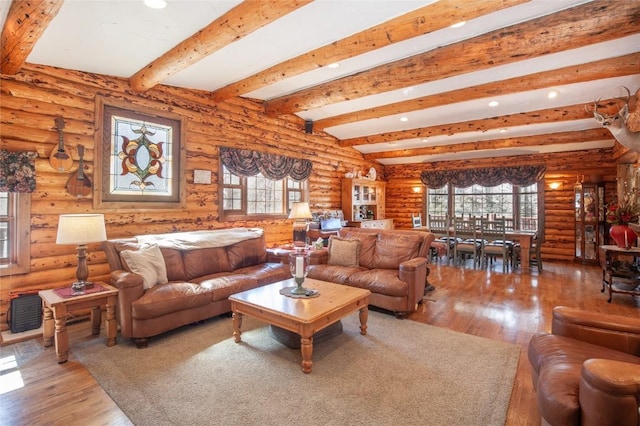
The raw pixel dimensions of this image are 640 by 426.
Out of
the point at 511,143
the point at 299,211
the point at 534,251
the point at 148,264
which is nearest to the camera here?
the point at 148,264

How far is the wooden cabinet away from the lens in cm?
761

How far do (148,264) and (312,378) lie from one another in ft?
6.69

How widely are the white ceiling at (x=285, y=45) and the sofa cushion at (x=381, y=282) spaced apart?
2.54 metres

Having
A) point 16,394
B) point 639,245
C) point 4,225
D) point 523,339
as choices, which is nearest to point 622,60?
point 639,245

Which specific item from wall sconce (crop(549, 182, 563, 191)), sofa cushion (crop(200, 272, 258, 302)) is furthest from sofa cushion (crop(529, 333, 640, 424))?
wall sconce (crop(549, 182, 563, 191))

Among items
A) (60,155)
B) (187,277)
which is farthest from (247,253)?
(60,155)

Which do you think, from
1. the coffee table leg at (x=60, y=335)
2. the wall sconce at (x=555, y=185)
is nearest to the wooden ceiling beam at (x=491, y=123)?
the wall sconce at (x=555, y=185)

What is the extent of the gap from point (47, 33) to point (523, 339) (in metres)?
5.20

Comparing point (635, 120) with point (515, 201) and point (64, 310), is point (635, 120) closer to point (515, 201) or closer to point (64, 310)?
point (515, 201)

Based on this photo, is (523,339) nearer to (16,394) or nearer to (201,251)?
(201,251)

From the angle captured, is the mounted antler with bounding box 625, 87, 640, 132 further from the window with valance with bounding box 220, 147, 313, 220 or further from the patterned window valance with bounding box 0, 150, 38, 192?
the patterned window valance with bounding box 0, 150, 38, 192

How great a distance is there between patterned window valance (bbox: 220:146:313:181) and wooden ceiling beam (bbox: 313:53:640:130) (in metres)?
1.68

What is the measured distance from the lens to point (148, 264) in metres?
3.20

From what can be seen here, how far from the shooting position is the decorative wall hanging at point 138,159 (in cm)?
372
